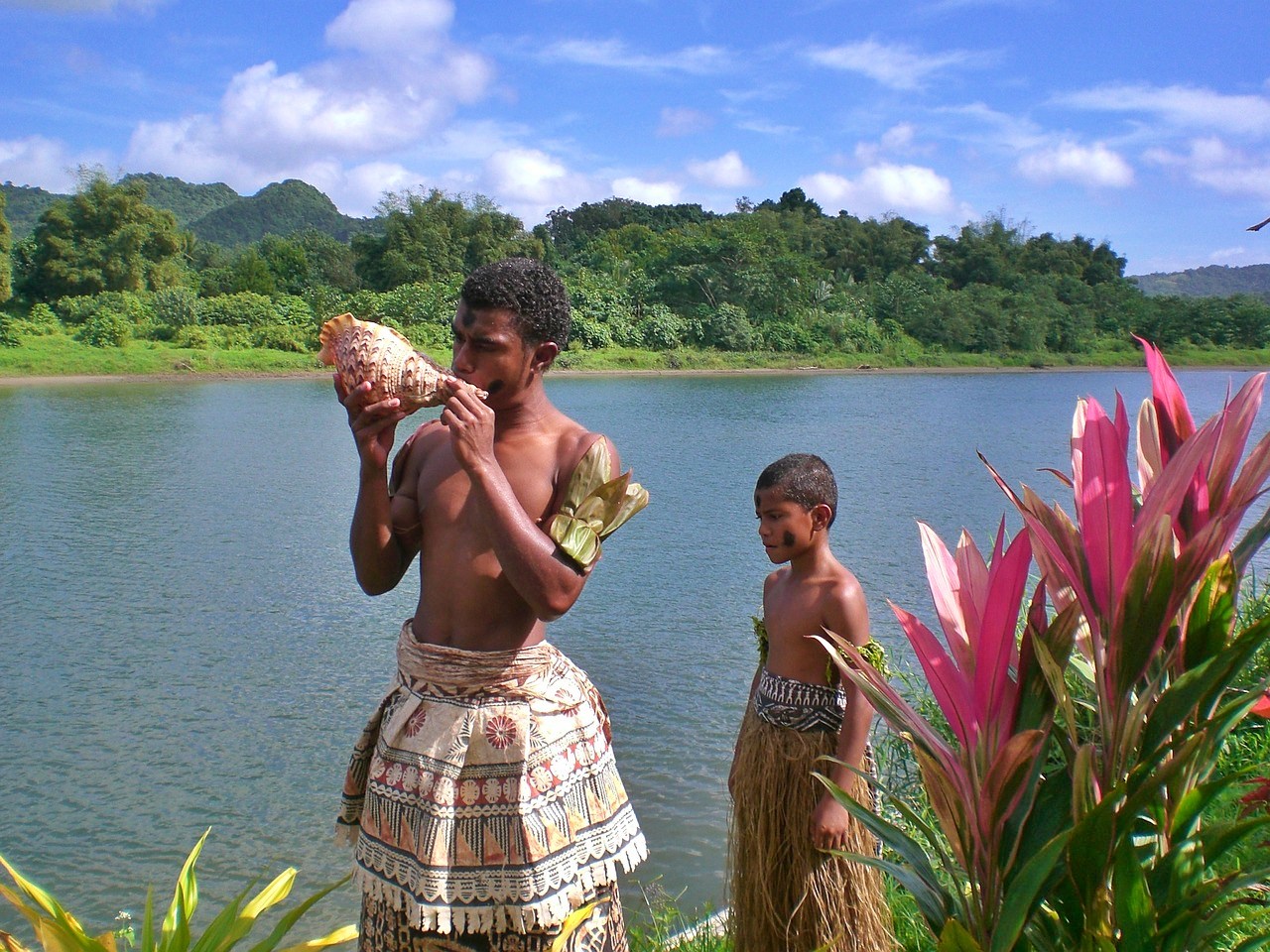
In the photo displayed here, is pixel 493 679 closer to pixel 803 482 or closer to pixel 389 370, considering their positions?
pixel 389 370

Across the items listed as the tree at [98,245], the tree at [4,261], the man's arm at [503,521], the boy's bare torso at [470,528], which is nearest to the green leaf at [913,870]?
the man's arm at [503,521]

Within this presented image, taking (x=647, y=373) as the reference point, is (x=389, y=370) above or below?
above

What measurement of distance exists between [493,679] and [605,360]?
28.8m

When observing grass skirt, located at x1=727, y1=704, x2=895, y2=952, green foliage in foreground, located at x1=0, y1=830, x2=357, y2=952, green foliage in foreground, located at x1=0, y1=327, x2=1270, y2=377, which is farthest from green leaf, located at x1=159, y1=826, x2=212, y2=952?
green foliage in foreground, located at x1=0, y1=327, x2=1270, y2=377

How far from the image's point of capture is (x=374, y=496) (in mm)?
1823

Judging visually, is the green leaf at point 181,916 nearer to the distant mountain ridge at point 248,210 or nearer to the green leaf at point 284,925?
the green leaf at point 284,925

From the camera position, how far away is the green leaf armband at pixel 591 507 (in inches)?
68.6

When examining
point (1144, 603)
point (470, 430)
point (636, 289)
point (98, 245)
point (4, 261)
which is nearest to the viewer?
point (1144, 603)

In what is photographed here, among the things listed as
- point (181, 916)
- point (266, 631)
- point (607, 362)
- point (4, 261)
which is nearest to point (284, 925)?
point (181, 916)

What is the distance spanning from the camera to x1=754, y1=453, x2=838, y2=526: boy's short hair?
2352 mm

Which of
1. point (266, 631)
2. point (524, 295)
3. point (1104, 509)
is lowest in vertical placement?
point (266, 631)

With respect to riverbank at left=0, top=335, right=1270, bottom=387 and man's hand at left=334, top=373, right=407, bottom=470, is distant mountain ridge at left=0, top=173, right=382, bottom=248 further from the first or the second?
man's hand at left=334, top=373, right=407, bottom=470

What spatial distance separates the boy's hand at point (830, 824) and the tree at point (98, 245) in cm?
3343

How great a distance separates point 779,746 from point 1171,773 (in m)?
1.11
